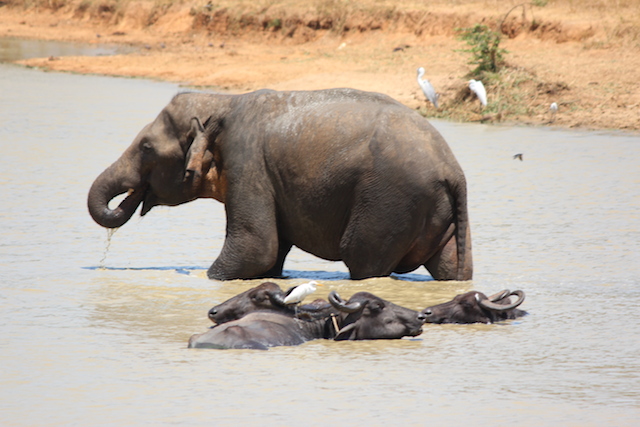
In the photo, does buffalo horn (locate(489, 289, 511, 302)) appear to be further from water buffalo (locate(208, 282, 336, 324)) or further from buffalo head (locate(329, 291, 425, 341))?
water buffalo (locate(208, 282, 336, 324))

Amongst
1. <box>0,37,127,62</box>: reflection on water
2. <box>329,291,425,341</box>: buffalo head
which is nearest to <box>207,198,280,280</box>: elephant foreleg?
<box>329,291,425,341</box>: buffalo head

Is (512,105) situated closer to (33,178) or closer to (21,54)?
(33,178)

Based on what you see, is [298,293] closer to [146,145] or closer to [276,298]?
[276,298]

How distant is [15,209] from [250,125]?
174 inches

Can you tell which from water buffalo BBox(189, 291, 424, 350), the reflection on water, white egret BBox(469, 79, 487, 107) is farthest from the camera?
the reflection on water

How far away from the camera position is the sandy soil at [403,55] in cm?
2048

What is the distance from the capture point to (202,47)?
35.4 metres

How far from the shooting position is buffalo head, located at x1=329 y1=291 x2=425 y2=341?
6.77 m

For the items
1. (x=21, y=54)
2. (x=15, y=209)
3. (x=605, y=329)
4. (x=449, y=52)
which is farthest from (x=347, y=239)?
(x=21, y=54)

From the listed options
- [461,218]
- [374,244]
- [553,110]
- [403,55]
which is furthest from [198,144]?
[403,55]

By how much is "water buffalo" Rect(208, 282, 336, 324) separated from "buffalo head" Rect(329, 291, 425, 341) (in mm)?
222

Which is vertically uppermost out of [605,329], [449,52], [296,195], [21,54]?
[296,195]

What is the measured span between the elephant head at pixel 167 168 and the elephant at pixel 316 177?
0.04 feet

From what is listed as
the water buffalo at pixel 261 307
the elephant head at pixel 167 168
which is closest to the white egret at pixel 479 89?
the elephant head at pixel 167 168
